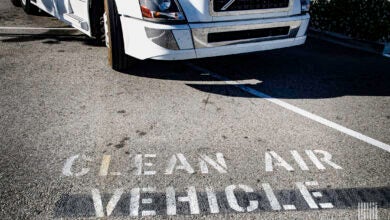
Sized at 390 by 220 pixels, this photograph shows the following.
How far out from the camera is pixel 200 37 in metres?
3.70

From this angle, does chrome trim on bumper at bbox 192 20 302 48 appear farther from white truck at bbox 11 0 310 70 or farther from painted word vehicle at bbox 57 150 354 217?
painted word vehicle at bbox 57 150 354 217

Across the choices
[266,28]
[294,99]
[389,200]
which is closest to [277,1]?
[266,28]

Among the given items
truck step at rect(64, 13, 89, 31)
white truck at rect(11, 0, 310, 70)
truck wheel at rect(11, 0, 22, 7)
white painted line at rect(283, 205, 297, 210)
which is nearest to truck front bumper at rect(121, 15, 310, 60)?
white truck at rect(11, 0, 310, 70)

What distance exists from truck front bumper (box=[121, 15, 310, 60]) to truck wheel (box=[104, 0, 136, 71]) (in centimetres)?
11

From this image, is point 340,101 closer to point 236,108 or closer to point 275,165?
point 236,108

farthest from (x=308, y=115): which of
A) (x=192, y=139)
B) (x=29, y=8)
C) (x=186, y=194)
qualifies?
(x=29, y=8)

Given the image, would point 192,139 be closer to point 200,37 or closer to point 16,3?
point 200,37

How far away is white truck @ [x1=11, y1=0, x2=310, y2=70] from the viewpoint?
3.58 metres

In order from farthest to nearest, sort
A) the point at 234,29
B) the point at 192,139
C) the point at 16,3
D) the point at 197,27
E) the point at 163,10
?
1. the point at 16,3
2. the point at 234,29
3. the point at 197,27
4. the point at 163,10
5. the point at 192,139

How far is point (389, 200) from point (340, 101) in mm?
1757

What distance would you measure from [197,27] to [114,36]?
108cm

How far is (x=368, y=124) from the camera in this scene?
11.4ft

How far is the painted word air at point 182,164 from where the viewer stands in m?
2.61

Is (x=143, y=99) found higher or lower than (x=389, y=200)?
higher
